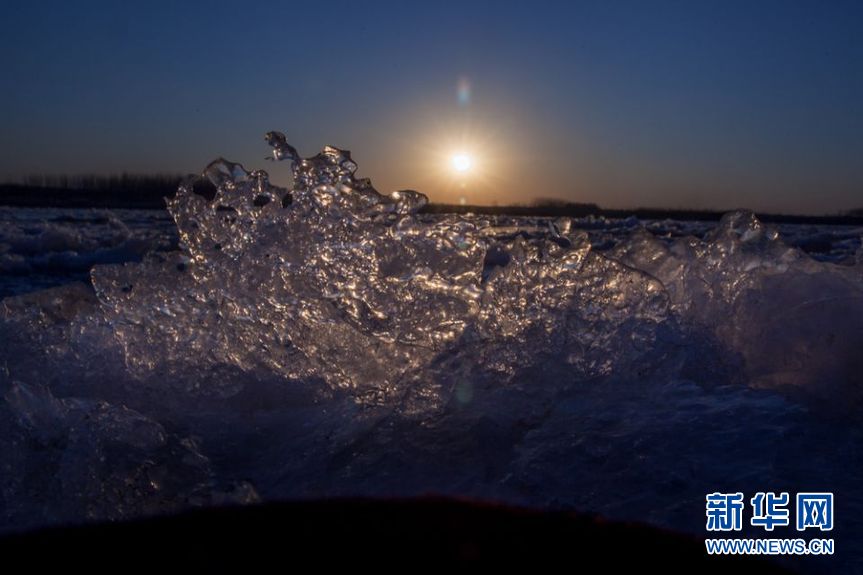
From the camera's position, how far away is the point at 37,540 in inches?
66.1

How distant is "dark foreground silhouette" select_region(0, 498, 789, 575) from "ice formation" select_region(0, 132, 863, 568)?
0.17 meters

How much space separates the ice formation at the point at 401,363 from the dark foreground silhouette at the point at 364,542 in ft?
0.56

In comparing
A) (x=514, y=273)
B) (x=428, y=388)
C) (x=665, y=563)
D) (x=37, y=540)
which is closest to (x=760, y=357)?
(x=514, y=273)

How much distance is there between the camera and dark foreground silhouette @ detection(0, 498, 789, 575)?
1504 millimetres

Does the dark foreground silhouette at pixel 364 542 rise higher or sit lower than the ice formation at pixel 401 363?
lower

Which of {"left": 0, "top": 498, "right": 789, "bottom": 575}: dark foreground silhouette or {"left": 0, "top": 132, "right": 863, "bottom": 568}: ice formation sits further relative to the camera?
{"left": 0, "top": 132, "right": 863, "bottom": 568}: ice formation

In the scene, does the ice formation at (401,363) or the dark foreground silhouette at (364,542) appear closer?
the dark foreground silhouette at (364,542)

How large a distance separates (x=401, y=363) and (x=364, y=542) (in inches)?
60.9

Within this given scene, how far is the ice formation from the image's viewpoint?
213 cm

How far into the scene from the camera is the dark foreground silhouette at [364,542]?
150cm

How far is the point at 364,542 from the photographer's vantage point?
62.4 inches

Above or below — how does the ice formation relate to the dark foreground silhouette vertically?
above

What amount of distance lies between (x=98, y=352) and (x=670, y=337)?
228 cm

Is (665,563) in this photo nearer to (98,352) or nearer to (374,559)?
(374,559)
